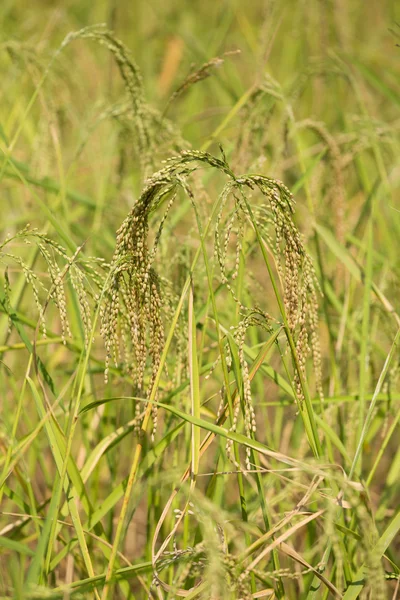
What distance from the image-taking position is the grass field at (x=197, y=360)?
40.4 inches

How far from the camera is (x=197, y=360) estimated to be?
115 centimetres

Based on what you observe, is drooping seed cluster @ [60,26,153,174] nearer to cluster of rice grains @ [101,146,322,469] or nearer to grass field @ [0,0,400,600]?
grass field @ [0,0,400,600]

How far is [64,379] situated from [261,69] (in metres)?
1.01

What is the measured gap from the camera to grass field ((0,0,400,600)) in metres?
1.03

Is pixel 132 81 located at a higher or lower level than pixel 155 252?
higher

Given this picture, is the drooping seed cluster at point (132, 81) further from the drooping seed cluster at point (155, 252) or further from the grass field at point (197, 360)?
the drooping seed cluster at point (155, 252)

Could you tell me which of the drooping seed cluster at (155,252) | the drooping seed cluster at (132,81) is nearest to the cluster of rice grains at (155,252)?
the drooping seed cluster at (155,252)

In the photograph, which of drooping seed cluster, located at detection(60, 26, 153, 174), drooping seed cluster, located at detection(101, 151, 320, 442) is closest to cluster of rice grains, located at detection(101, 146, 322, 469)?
drooping seed cluster, located at detection(101, 151, 320, 442)

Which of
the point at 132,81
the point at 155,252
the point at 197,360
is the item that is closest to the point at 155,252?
the point at 155,252

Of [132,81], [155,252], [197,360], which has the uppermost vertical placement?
[132,81]

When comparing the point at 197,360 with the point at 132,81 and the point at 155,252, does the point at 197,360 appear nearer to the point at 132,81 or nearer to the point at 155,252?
the point at 155,252

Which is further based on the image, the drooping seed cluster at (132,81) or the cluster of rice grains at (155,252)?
the drooping seed cluster at (132,81)

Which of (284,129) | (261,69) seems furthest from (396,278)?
(261,69)

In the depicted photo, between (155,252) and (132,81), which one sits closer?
(155,252)
